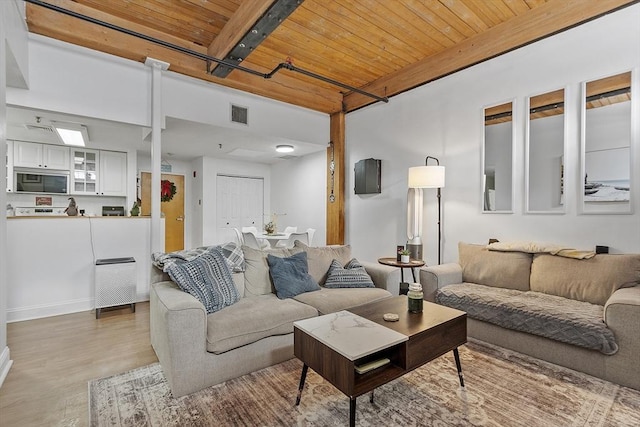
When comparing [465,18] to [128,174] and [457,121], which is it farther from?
[128,174]

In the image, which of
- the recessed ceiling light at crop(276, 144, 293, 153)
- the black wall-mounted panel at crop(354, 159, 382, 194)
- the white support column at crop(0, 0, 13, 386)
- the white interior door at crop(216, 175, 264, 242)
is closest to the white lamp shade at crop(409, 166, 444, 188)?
the black wall-mounted panel at crop(354, 159, 382, 194)

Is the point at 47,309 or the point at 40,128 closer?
the point at 47,309

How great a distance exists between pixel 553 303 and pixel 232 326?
2.47 m

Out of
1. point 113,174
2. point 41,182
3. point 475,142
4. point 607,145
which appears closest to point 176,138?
point 113,174

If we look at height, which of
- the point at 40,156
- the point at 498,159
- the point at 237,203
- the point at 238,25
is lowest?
the point at 237,203

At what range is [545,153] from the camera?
3131mm

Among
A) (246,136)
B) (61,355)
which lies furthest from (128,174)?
(61,355)

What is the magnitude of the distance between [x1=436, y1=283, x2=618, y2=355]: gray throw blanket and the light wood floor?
8.86 feet

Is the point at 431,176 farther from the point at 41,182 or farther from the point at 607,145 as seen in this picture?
the point at 41,182

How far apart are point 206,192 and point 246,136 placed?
239 centimetres

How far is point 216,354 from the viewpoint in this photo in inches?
81.0

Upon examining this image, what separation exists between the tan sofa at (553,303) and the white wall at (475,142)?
1.21 ft

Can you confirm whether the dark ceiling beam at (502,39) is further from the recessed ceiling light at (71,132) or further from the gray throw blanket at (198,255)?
the recessed ceiling light at (71,132)

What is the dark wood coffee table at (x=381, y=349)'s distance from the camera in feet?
4.98
